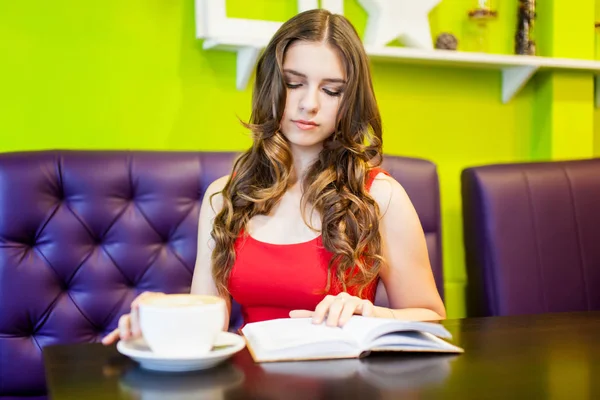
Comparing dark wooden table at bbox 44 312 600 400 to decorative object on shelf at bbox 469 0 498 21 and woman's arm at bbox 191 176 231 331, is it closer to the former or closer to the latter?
woman's arm at bbox 191 176 231 331

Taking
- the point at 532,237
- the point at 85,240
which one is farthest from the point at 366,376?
the point at 532,237

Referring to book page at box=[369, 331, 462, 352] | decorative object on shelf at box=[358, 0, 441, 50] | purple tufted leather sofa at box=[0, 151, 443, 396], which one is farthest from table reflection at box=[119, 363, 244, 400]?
decorative object on shelf at box=[358, 0, 441, 50]

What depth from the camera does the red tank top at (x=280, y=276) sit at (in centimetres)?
169

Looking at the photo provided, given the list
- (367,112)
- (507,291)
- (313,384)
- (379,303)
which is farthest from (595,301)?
(313,384)

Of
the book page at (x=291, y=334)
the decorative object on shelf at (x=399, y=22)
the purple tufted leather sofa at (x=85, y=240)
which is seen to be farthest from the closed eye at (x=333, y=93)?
the decorative object on shelf at (x=399, y=22)

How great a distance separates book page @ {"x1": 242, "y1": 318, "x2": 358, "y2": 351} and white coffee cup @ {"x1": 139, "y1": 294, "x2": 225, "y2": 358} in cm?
11

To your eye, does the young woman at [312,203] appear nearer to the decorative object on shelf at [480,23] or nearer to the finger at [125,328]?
the finger at [125,328]

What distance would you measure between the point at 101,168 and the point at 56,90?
342 mm

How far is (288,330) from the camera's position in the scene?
1.14 metres

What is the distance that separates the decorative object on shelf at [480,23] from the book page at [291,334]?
1.77 m

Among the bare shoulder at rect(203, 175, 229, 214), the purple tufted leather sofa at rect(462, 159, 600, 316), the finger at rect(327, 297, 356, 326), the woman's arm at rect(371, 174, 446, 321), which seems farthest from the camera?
the purple tufted leather sofa at rect(462, 159, 600, 316)

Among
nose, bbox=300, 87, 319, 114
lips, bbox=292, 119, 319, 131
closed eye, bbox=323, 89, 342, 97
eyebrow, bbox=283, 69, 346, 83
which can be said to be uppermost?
eyebrow, bbox=283, 69, 346, 83

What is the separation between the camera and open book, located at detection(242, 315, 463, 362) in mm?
1061

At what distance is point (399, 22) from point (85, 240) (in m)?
1.28
